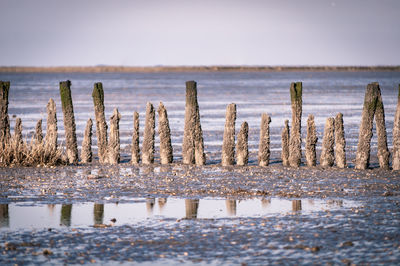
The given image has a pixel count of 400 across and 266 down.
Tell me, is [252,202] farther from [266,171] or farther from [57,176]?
[57,176]

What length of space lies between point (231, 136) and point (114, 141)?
9.29 feet

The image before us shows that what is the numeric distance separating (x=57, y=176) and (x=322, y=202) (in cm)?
594

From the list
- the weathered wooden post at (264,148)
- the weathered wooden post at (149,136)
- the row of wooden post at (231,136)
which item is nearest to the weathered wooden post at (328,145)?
the row of wooden post at (231,136)

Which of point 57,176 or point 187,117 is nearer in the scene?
point 57,176

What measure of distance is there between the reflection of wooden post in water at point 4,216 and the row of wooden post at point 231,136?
485 cm

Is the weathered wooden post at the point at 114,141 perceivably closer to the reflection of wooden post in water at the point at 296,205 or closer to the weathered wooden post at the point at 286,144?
the weathered wooden post at the point at 286,144

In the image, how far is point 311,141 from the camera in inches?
659

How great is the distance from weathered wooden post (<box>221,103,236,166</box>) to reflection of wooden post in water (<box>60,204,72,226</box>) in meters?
5.44

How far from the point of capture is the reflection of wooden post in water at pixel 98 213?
36.4ft

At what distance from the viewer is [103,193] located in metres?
13.4

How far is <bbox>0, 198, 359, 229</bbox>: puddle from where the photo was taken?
11.1m

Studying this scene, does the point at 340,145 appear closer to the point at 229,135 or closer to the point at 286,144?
the point at 286,144

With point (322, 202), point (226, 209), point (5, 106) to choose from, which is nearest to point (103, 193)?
point (226, 209)

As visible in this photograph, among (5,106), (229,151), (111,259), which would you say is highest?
(5,106)
